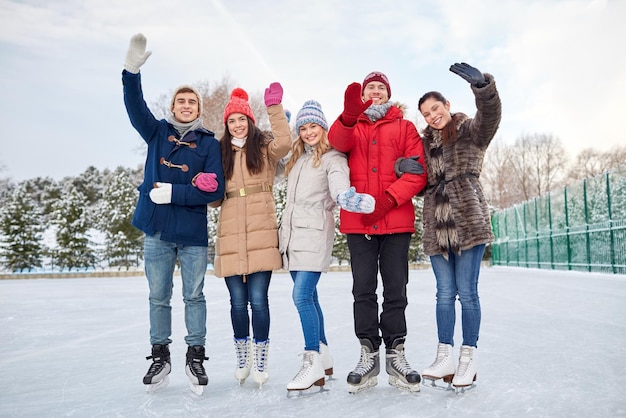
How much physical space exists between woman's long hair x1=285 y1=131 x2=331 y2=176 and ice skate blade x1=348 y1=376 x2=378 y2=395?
3.68ft

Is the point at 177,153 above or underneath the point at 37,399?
above

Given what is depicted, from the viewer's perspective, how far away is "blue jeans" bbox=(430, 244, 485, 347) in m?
2.61

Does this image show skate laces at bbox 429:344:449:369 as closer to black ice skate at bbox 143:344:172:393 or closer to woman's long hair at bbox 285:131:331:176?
woman's long hair at bbox 285:131:331:176

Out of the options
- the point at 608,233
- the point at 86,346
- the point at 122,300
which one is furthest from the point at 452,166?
the point at 608,233

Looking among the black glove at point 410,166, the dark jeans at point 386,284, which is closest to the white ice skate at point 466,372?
the dark jeans at point 386,284

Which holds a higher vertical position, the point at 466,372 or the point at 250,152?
the point at 250,152

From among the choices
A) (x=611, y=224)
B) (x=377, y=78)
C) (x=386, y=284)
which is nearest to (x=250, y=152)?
(x=377, y=78)

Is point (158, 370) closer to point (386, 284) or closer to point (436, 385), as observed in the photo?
point (386, 284)

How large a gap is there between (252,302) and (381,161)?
101cm

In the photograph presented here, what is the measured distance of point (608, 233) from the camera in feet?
34.6

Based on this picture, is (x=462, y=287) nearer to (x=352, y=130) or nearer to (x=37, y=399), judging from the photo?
(x=352, y=130)

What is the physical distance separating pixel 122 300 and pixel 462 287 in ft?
22.5

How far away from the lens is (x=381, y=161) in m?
Result: 2.70

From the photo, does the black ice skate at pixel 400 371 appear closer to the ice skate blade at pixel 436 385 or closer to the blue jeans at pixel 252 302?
the ice skate blade at pixel 436 385
